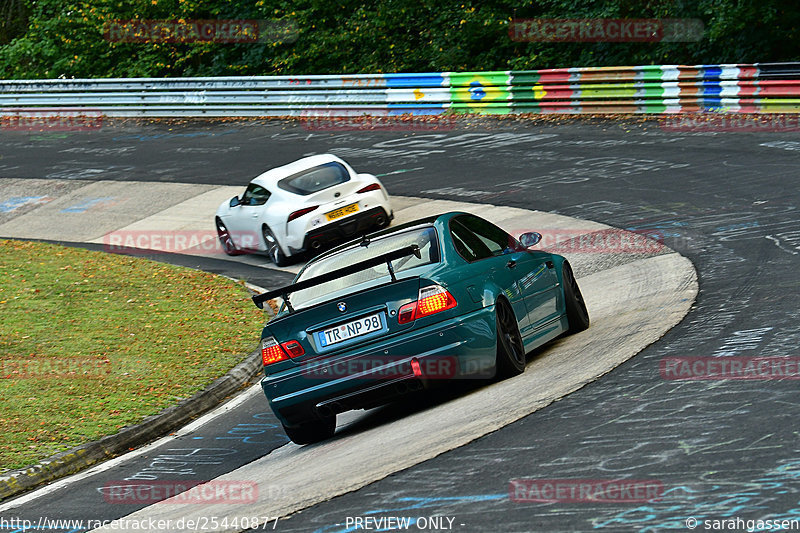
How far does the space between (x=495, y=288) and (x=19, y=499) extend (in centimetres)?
381

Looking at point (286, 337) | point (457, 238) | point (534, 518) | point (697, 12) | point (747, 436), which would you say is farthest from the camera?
point (697, 12)

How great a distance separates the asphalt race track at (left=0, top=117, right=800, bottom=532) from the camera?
5.62 meters

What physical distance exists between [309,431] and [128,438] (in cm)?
195

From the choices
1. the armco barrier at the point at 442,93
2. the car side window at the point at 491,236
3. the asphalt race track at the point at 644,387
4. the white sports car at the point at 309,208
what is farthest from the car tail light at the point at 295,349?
the armco barrier at the point at 442,93

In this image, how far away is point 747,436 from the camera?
6215 mm

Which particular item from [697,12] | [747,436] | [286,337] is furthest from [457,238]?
[697,12]

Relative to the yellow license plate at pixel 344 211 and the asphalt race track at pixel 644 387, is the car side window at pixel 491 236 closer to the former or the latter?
the asphalt race track at pixel 644 387

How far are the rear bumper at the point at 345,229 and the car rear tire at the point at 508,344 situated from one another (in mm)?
8731

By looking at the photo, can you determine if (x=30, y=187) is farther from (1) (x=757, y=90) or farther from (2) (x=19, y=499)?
(2) (x=19, y=499)

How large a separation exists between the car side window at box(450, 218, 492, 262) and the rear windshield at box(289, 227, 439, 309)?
20 centimetres

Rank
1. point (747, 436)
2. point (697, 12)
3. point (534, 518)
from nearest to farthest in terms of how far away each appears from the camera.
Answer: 1. point (534, 518)
2. point (747, 436)
3. point (697, 12)

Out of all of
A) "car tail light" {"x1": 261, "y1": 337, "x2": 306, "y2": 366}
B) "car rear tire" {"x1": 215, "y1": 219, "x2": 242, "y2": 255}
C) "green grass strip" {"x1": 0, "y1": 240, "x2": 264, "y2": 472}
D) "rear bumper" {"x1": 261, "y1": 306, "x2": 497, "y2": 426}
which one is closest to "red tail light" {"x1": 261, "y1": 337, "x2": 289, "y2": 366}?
"car tail light" {"x1": 261, "y1": 337, "x2": 306, "y2": 366}

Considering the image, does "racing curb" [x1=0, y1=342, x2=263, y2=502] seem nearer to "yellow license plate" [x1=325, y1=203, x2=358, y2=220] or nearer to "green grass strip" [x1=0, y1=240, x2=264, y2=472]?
"green grass strip" [x1=0, y1=240, x2=264, y2=472]

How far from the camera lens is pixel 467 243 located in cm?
906
